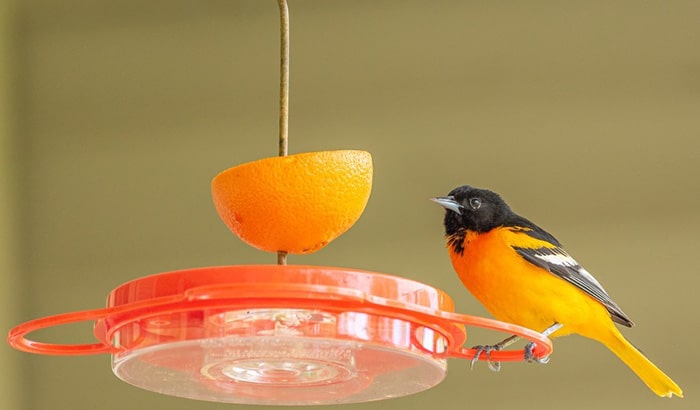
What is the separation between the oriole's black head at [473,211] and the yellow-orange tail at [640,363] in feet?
1.22

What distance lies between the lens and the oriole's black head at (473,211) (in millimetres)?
2398

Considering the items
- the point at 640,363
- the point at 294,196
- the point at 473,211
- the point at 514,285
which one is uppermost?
the point at 294,196

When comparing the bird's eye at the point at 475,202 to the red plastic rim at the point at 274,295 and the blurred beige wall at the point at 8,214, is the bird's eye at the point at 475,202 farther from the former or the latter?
the blurred beige wall at the point at 8,214

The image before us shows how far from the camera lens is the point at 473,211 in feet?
7.98

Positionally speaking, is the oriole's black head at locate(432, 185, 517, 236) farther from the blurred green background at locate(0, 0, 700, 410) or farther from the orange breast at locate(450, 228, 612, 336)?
the blurred green background at locate(0, 0, 700, 410)

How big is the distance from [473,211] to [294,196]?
1.19 meters

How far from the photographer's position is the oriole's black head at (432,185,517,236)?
2.40 meters

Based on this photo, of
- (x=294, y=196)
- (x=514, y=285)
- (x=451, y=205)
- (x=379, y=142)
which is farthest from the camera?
(x=379, y=142)

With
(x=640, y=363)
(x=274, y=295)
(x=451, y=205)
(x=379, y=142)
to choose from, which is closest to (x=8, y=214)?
(x=379, y=142)

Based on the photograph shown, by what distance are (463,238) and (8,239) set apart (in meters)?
1.62

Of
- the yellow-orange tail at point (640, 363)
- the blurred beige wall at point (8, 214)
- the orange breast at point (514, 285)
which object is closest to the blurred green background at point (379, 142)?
the blurred beige wall at point (8, 214)

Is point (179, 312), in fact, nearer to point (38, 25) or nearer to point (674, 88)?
point (674, 88)

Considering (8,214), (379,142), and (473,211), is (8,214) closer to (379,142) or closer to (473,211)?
(379,142)

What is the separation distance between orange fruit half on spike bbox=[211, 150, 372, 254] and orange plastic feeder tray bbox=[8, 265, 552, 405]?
0.15 metres
